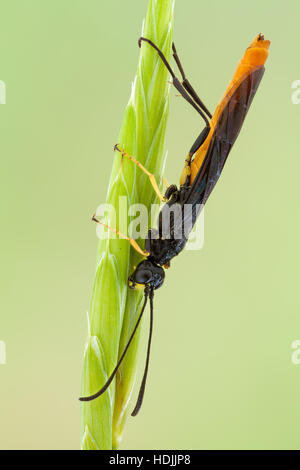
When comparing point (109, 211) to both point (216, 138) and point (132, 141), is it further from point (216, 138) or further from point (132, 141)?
Result: point (216, 138)

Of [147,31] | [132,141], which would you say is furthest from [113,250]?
[147,31]

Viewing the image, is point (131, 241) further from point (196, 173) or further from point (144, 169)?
point (196, 173)

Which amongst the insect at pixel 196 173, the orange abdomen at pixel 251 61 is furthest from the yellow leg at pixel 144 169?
the orange abdomen at pixel 251 61

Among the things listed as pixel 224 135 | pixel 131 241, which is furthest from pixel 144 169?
pixel 224 135

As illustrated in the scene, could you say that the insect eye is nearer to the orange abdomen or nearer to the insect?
the insect

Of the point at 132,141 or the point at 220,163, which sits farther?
the point at 220,163

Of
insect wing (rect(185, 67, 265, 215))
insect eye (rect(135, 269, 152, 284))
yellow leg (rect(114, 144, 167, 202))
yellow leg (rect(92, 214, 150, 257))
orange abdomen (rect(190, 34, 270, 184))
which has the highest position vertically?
orange abdomen (rect(190, 34, 270, 184))

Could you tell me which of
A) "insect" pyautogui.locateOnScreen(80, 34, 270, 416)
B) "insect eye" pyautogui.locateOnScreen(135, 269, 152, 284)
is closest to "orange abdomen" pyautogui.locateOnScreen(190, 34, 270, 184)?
"insect" pyautogui.locateOnScreen(80, 34, 270, 416)

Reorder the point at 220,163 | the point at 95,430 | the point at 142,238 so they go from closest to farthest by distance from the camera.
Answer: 1. the point at 95,430
2. the point at 142,238
3. the point at 220,163
